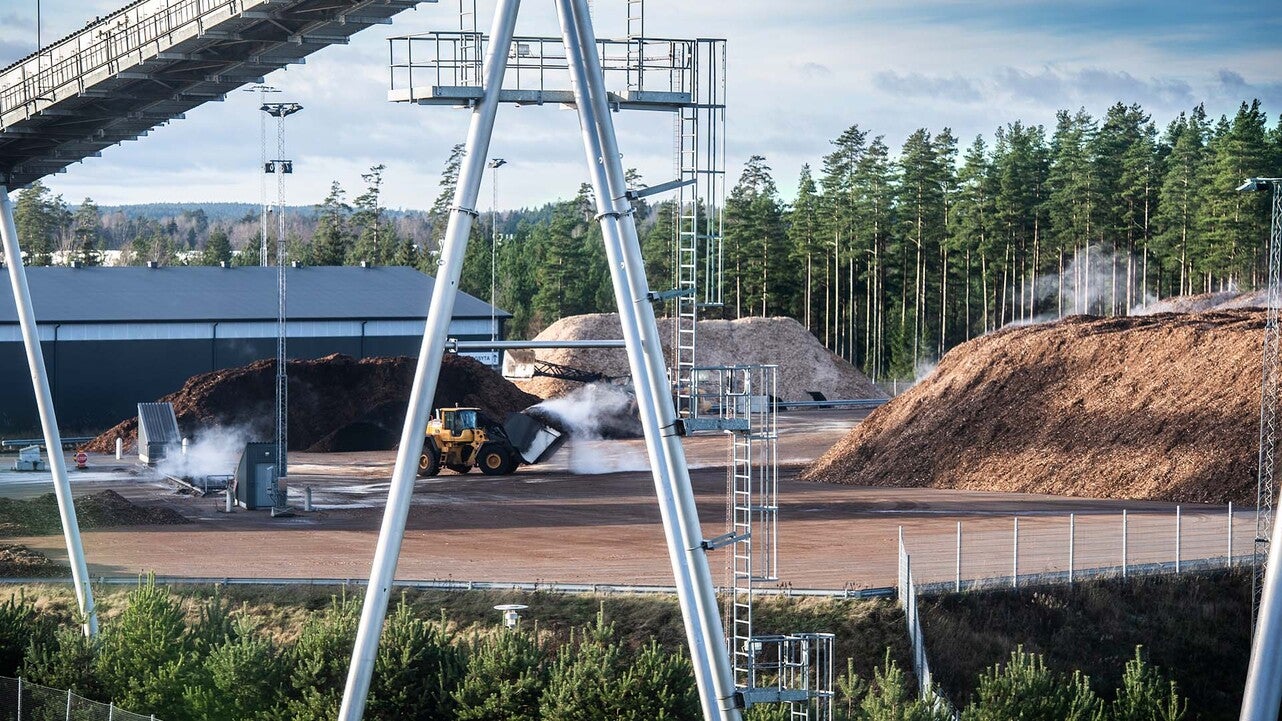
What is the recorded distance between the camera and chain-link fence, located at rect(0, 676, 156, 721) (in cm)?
1873

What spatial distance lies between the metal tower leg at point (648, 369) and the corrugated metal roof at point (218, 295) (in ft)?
181

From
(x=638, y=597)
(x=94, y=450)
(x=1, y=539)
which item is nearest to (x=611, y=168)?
(x=638, y=597)

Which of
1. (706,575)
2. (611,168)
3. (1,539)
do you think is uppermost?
(611,168)

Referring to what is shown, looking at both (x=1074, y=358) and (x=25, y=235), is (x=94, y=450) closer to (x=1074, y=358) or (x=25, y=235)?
(x=1074, y=358)

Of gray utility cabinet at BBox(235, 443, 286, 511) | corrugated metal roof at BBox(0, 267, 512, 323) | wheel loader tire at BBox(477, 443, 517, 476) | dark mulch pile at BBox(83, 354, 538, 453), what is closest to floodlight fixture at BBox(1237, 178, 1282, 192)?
gray utility cabinet at BBox(235, 443, 286, 511)

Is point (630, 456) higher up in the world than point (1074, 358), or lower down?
lower down

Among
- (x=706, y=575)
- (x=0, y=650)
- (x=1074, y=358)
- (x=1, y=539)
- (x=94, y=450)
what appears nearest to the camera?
(x=706, y=575)

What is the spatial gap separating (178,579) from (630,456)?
26123 mm

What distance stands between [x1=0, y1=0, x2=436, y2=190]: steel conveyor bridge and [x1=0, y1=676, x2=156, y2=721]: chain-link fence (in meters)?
7.93

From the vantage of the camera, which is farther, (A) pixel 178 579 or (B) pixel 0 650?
(A) pixel 178 579

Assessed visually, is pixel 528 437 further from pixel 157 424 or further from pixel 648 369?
pixel 648 369

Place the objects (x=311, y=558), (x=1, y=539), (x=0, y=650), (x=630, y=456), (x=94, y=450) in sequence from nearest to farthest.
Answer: (x=0, y=650) < (x=311, y=558) < (x=1, y=539) < (x=630, y=456) < (x=94, y=450)

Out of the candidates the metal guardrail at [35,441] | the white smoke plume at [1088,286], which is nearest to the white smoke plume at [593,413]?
the metal guardrail at [35,441]

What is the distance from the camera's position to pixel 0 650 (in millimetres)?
22891
